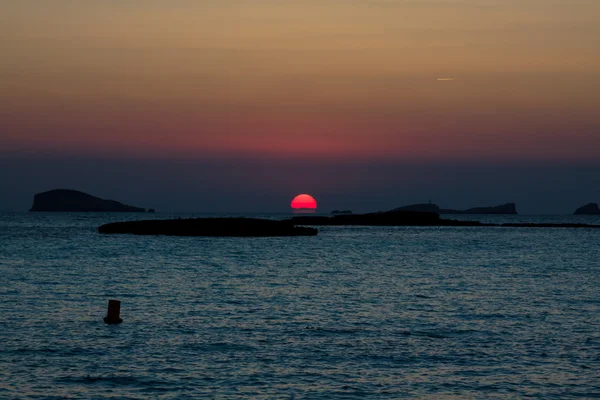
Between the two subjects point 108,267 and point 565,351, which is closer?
point 565,351

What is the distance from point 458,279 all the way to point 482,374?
101 ft

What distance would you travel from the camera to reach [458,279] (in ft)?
170

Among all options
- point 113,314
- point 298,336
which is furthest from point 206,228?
point 298,336

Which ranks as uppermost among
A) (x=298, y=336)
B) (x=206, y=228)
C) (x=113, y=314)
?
(x=206, y=228)

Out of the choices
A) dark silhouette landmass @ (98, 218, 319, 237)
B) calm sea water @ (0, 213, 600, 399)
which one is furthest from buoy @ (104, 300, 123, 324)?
dark silhouette landmass @ (98, 218, 319, 237)

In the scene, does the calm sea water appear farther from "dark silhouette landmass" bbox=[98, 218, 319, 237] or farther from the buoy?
"dark silhouette landmass" bbox=[98, 218, 319, 237]

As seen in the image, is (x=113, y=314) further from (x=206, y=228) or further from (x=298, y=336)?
(x=206, y=228)

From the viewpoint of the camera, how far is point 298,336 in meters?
27.6

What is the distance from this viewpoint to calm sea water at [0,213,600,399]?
2027cm

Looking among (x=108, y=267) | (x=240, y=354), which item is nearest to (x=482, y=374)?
(x=240, y=354)

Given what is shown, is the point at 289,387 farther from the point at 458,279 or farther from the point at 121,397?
the point at 458,279

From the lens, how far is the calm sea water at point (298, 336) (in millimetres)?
20266

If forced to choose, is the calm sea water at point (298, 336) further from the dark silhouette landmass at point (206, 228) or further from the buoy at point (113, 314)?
the dark silhouette landmass at point (206, 228)

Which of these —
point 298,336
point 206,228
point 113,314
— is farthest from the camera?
point 206,228
